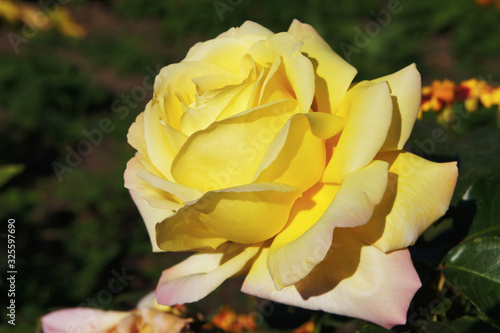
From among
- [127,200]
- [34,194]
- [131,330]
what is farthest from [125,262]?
[131,330]

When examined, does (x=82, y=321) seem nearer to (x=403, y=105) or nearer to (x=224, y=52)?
(x=224, y=52)

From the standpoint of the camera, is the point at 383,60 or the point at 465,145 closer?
the point at 465,145

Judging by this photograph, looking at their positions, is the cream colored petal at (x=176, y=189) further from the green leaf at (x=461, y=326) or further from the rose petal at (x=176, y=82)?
the green leaf at (x=461, y=326)

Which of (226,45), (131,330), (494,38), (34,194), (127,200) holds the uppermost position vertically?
(226,45)

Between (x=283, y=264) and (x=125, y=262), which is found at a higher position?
(x=283, y=264)

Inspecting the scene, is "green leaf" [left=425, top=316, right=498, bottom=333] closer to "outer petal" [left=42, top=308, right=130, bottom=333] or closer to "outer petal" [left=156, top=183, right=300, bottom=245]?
"outer petal" [left=156, top=183, right=300, bottom=245]

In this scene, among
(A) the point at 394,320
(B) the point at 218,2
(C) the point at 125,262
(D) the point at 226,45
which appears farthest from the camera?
(B) the point at 218,2

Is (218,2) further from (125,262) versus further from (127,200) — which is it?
→ (125,262)
